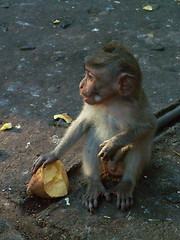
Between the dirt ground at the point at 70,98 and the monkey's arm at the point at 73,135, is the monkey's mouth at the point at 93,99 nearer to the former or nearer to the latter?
the monkey's arm at the point at 73,135

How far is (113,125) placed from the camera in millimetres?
3705

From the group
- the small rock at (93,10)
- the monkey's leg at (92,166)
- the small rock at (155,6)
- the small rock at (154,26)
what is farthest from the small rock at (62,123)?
the small rock at (155,6)

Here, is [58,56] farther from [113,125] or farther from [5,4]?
[113,125]

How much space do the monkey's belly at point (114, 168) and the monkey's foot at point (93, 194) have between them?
6.9 inches

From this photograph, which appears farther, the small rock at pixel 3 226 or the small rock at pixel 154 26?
the small rock at pixel 154 26

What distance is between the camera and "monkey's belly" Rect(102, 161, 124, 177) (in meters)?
3.79

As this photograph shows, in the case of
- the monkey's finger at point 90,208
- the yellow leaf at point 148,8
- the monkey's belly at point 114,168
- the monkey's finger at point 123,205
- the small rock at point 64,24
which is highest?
the monkey's belly at point 114,168

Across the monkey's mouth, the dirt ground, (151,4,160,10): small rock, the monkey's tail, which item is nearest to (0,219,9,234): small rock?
the dirt ground

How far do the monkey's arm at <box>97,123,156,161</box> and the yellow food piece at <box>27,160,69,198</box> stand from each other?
0.49m

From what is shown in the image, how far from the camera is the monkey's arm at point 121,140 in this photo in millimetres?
3430

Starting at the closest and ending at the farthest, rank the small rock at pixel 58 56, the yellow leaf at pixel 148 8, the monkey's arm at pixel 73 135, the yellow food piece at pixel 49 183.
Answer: the yellow food piece at pixel 49 183 < the monkey's arm at pixel 73 135 < the small rock at pixel 58 56 < the yellow leaf at pixel 148 8

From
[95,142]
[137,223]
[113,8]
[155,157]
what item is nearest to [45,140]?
[95,142]

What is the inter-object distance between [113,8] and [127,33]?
1105mm

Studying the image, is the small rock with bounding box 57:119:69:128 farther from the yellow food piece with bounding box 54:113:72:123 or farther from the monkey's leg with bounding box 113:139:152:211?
the monkey's leg with bounding box 113:139:152:211
